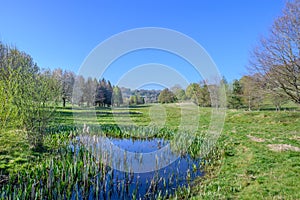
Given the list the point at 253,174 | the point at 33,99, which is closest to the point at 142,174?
the point at 253,174

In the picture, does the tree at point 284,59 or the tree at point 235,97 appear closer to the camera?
the tree at point 284,59

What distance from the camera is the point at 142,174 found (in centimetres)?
794

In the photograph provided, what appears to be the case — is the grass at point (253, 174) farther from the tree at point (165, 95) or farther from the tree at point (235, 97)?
the tree at point (235, 97)

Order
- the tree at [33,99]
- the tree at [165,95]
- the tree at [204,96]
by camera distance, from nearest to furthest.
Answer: the tree at [33,99]
the tree at [165,95]
the tree at [204,96]

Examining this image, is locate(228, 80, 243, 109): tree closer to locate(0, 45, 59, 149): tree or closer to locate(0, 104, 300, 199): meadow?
locate(0, 104, 300, 199): meadow

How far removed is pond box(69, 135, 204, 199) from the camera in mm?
6306

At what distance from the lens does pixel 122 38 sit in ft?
34.1

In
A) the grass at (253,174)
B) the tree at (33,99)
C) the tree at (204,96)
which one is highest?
the tree at (204,96)

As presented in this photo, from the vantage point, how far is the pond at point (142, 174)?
248 inches

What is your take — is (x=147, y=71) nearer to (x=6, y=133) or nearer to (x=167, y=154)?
(x=167, y=154)

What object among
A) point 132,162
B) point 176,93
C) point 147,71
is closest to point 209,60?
point 147,71

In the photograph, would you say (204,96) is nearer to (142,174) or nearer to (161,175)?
(161,175)

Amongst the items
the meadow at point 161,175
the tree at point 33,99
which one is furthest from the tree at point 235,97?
the tree at point 33,99

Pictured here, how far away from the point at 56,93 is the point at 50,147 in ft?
9.57
